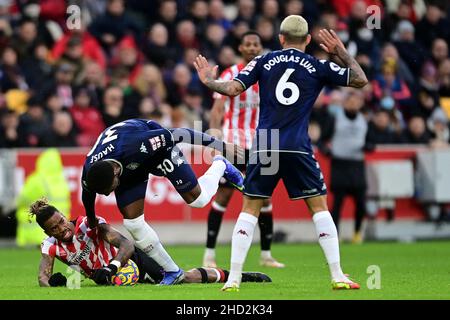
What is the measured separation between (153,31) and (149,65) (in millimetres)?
934

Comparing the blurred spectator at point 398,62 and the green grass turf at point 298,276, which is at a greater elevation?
the blurred spectator at point 398,62

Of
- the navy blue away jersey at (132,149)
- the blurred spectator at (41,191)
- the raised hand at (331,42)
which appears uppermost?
the raised hand at (331,42)

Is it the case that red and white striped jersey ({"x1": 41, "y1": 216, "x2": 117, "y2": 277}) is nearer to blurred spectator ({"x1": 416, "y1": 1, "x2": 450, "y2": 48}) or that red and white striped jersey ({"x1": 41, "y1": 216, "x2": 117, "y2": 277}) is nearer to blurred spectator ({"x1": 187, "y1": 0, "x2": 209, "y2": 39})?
blurred spectator ({"x1": 187, "y1": 0, "x2": 209, "y2": 39})

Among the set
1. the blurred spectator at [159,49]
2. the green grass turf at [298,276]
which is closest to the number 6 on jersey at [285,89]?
the green grass turf at [298,276]

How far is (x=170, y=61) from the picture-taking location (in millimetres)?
20328

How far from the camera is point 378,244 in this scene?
1764 cm

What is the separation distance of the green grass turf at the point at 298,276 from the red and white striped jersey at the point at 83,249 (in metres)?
0.25

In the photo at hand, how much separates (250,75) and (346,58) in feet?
2.78

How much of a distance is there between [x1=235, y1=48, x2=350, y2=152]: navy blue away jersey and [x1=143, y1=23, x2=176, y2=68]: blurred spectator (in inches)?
441

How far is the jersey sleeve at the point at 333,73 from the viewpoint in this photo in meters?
9.02

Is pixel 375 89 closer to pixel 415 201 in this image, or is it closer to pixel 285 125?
pixel 415 201

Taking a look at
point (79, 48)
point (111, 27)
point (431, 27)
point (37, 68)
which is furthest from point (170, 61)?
point (431, 27)

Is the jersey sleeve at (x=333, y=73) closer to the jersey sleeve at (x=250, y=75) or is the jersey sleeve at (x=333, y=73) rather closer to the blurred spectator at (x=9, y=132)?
the jersey sleeve at (x=250, y=75)
